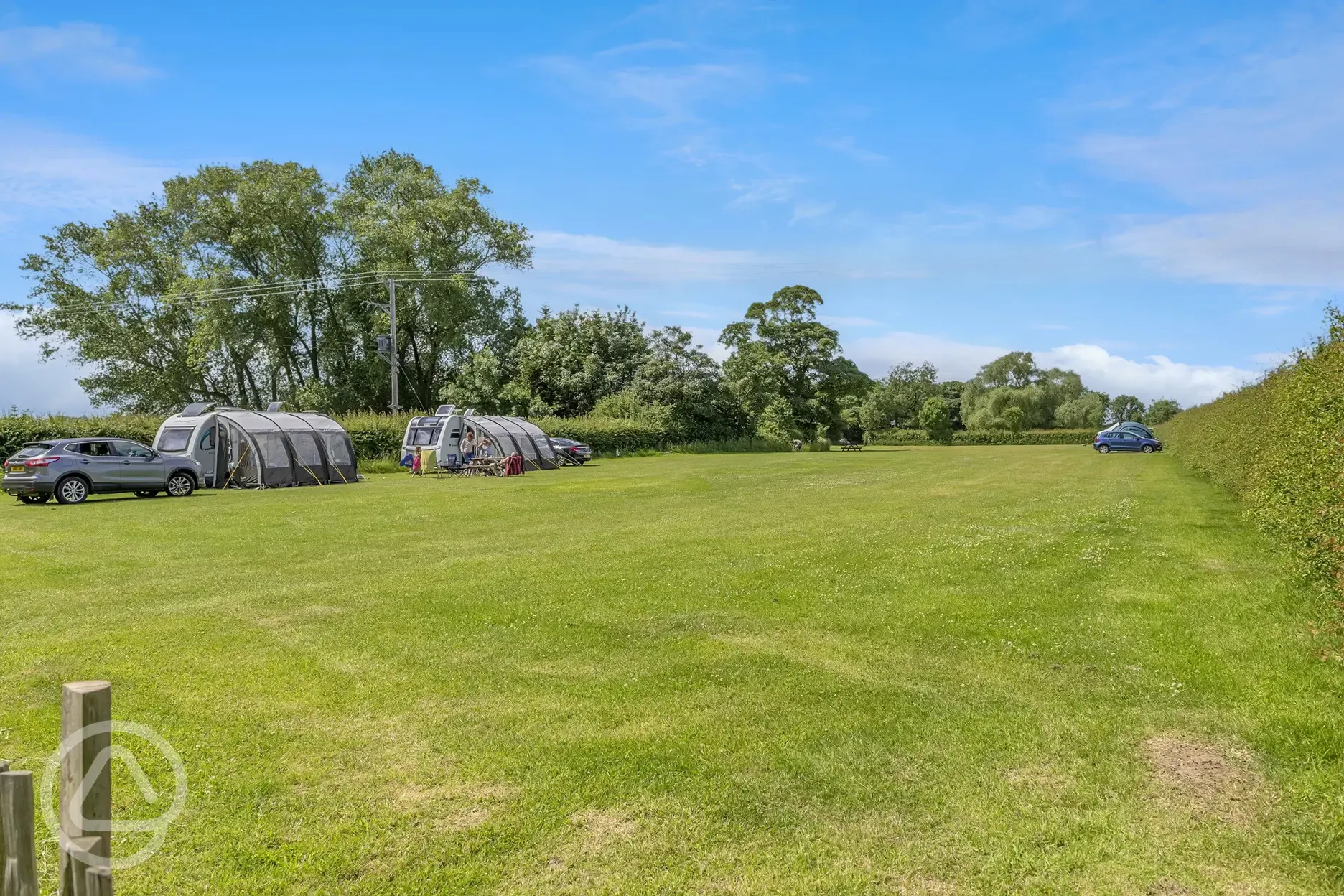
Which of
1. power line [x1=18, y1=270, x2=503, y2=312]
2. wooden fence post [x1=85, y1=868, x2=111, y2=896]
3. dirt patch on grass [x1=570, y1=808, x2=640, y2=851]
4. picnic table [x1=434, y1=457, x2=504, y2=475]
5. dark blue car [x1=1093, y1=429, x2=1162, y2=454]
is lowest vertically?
dirt patch on grass [x1=570, y1=808, x2=640, y2=851]

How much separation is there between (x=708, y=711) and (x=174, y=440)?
79.1 feet

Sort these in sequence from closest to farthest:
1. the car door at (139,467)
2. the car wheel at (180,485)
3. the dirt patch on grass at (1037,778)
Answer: the dirt patch on grass at (1037,778) → the car door at (139,467) → the car wheel at (180,485)

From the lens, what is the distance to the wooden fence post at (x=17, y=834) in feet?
7.62

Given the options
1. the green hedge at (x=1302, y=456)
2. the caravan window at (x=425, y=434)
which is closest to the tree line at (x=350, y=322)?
the caravan window at (x=425, y=434)

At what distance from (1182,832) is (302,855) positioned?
4.12 m

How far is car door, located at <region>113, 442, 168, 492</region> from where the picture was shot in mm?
20312

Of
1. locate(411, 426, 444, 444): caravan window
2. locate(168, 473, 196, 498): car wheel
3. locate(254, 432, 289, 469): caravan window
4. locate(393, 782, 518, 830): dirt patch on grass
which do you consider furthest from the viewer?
locate(411, 426, 444, 444): caravan window

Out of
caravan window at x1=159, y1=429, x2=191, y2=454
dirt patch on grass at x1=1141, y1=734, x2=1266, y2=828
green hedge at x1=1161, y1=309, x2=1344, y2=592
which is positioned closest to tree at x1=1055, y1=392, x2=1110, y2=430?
green hedge at x1=1161, y1=309, x2=1344, y2=592

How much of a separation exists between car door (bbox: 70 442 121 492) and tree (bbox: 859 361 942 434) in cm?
6037

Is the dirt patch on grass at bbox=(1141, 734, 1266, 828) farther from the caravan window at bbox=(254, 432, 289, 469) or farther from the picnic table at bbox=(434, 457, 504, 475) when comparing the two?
the picnic table at bbox=(434, 457, 504, 475)

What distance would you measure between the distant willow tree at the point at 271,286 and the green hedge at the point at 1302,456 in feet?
139

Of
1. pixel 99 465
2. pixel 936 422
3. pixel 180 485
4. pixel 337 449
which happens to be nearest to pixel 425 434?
pixel 337 449

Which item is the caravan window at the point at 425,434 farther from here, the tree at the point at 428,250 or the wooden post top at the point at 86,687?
the wooden post top at the point at 86,687

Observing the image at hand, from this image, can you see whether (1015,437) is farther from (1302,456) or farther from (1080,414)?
(1302,456)
